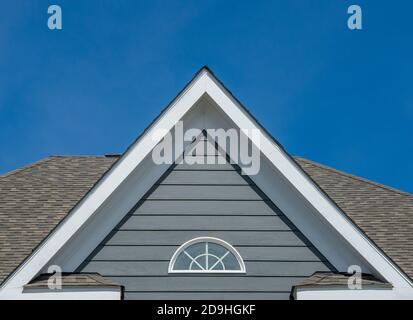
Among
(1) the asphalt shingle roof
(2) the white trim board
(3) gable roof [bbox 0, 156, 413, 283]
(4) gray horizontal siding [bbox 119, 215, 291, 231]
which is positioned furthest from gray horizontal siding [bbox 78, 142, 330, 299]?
(3) gable roof [bbox 0, 156, 413, 283]

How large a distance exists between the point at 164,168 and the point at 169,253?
1.16m

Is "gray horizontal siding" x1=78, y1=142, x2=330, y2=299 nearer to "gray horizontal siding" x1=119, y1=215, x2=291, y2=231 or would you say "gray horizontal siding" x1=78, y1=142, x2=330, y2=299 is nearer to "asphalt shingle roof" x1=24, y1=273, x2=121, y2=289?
"gray horizontal siding" x1=119, y1=215, x2=291, y2=231

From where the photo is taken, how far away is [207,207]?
9.67m

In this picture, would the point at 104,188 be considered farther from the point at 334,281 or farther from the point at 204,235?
the point at 334,281

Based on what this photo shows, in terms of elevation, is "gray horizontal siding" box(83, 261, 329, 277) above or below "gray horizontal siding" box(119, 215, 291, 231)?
below

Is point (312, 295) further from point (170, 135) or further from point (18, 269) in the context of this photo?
point (18, 269)

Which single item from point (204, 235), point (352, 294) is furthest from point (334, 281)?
point (204, 235)

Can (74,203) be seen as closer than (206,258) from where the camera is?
No

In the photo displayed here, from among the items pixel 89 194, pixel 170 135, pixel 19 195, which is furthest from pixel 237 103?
pixel 19 195

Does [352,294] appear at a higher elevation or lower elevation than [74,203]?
lower

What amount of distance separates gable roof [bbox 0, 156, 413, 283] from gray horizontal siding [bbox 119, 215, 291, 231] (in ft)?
6.59

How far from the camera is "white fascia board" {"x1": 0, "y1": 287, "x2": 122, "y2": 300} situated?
8.58 m

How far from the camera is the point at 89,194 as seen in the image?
905 cm

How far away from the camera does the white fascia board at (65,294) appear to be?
858 cm
